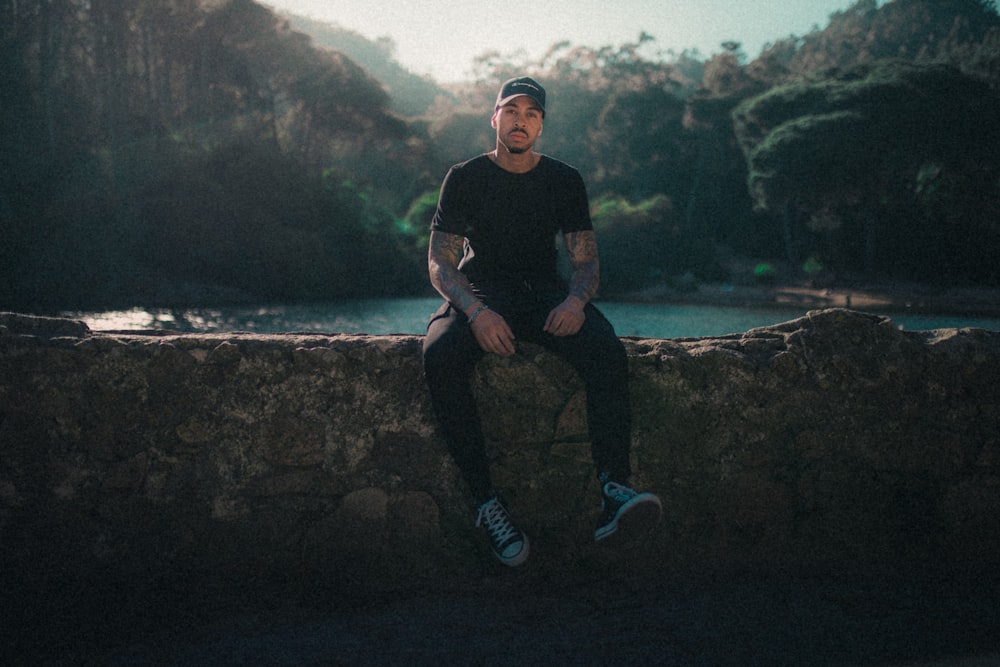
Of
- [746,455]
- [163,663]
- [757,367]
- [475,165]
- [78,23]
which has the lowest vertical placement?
[163,663]

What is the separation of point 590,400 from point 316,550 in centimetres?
102

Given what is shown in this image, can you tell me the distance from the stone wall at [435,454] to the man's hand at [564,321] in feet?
0.44

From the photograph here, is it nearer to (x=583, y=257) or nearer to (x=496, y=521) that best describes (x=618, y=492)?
(x=496, y=521)

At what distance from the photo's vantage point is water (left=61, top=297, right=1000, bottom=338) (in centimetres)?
1853

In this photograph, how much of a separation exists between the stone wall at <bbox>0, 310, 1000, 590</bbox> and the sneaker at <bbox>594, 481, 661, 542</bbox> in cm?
25

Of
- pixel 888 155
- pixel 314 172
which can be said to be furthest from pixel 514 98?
pixel 314 172

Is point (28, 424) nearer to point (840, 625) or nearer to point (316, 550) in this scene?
point (316, 550)

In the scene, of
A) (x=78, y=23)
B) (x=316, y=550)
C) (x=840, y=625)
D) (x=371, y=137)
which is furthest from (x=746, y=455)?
(x=371, y=137)

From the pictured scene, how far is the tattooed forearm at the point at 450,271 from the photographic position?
7.84 feet

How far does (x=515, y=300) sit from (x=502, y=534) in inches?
32.3

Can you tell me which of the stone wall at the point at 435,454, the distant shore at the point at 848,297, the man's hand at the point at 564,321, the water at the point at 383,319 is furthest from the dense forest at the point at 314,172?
the man's hand at the point at 564,321

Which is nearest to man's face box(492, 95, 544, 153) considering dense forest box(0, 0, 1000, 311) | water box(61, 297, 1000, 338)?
water box(61, 297, 1000, 338)

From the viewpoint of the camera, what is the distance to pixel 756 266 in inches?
1398

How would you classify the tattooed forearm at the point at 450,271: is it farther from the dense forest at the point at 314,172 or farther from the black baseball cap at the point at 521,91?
the dense forest at the point at 314,172
